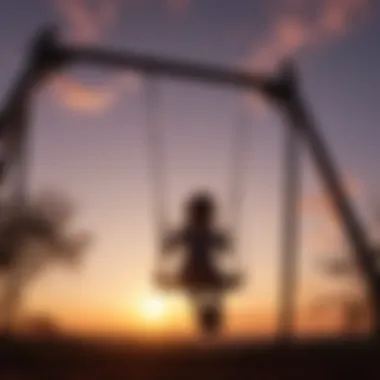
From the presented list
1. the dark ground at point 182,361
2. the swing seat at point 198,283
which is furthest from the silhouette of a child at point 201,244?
the dark ground at point 182,361

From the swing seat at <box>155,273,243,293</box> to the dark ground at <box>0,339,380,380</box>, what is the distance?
3387 mm

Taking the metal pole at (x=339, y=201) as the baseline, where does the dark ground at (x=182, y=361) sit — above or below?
below

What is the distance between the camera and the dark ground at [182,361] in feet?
12.2

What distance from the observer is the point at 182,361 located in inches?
150

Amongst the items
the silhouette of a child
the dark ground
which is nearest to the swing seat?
the silhouette of a child

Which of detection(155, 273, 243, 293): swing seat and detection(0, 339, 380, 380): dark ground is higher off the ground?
detection(155, 273, 243, 293): swing seat

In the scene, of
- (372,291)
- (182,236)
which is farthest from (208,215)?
(372,291)

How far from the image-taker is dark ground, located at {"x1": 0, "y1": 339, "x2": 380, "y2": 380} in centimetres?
371

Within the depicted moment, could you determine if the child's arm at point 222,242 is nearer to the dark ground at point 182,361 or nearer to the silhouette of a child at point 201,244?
the silhouette of a child at point 201,244

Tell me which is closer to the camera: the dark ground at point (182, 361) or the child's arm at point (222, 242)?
the dark ground at point (182, 361)

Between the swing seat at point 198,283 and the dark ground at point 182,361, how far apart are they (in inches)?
133

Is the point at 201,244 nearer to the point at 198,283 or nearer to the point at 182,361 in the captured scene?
the point at 198,283

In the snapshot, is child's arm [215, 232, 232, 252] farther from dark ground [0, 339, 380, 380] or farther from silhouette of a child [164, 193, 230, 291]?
dark ground [0, 339, 380, 380]

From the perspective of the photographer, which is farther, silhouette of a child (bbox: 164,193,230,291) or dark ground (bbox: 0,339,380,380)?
silhouette of a child (bbox: 164,193,230,291)
